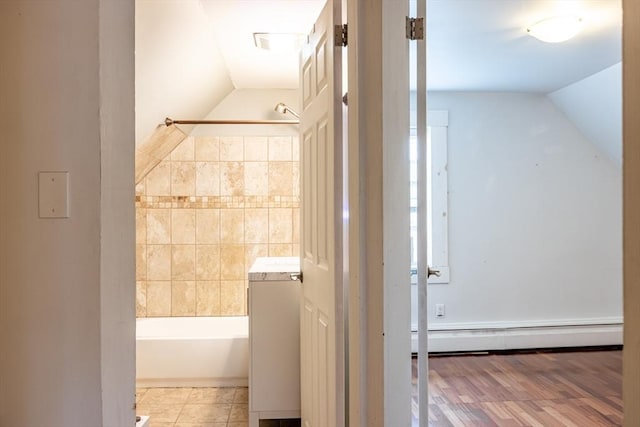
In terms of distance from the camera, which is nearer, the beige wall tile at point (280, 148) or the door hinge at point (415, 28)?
the door hinge at point (415, 28)

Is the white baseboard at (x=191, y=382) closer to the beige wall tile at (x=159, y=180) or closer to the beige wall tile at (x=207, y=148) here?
the beige wall tile at (x=159, y=180)

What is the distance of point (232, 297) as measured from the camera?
11.6 feet

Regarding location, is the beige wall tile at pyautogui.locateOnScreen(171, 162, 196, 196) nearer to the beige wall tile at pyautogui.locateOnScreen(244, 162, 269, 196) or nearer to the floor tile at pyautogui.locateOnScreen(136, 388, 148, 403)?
the beige wall tile at pyautogui.locateOnScreen(244, 162, 269, 196)

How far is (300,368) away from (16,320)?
1454 millimetres

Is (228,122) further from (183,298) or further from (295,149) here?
(183,298)

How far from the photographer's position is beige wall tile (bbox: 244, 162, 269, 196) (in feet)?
11.6

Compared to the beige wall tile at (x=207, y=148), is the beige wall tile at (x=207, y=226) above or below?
below

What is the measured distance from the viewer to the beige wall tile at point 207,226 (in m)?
3.52

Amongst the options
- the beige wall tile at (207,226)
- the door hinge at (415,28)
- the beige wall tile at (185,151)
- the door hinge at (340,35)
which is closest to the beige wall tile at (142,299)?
the beige wall tile at (207,226)

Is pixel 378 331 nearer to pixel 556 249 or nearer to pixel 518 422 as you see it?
pixel 518 422

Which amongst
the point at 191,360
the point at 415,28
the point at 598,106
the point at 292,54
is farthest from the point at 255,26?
the point at 598,106

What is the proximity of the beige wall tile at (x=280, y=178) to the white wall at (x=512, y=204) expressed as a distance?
4.57 ft

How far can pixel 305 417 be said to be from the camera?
6.50ft

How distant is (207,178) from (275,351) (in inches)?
73.3
